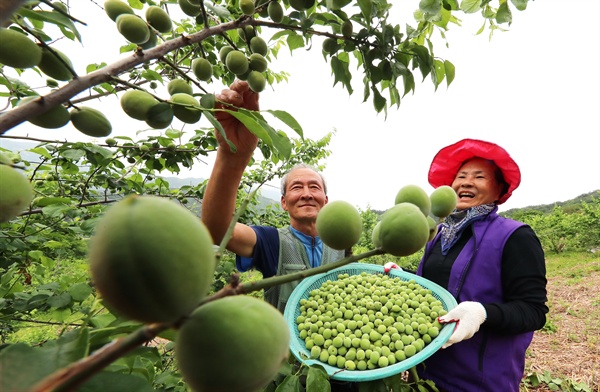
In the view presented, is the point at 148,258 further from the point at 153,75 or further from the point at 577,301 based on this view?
the point at 577,301

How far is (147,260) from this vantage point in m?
0.37

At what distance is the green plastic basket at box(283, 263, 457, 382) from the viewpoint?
1847mm

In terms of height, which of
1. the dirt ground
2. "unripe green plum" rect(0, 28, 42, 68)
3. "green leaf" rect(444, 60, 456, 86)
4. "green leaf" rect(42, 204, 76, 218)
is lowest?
the dirt ground

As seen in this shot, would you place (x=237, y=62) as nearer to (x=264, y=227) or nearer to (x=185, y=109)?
(x=185, y=109)

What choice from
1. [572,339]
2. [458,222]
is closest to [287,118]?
[458,222]

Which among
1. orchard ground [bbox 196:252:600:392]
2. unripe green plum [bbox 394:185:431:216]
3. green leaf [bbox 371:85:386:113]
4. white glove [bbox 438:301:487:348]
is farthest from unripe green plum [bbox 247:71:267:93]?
orchard ground [bbox 196:252:600:392]

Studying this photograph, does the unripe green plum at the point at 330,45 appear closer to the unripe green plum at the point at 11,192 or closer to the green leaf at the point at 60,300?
the unripe green plum at the point at 11,192

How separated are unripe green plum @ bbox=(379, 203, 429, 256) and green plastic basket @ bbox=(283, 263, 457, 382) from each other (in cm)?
128

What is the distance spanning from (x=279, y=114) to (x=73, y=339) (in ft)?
2.74

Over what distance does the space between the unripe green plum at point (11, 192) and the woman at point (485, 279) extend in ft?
7.40

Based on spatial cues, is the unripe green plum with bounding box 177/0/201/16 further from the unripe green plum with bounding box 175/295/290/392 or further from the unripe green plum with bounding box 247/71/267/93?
the unripe green plum with bounding box 175/295/290/392

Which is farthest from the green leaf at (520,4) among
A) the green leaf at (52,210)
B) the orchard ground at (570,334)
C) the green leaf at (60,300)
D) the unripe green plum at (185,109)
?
the orchard ground at (570,334)

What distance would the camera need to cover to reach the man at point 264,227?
184 cm

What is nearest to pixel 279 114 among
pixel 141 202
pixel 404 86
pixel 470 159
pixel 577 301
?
pixel 141 202
